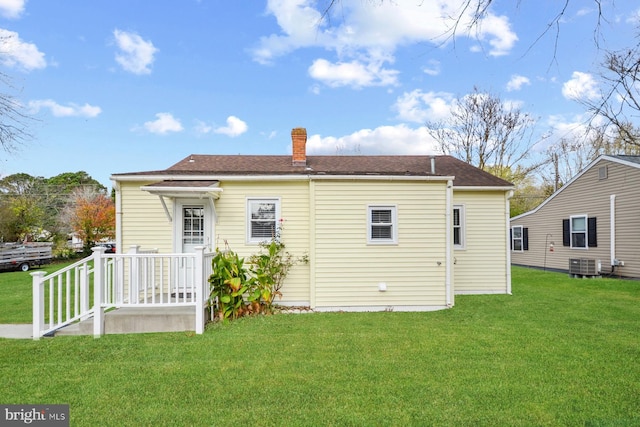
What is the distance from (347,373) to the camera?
13.4 ft

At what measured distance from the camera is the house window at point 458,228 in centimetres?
969

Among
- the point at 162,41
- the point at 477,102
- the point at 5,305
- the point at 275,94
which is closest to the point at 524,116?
the point at 477,102

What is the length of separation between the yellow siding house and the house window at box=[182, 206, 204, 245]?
2 cm

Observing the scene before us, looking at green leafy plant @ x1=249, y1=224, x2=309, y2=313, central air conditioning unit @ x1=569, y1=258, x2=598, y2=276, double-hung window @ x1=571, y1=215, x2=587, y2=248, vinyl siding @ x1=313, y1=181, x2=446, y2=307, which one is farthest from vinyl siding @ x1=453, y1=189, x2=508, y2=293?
double-hung window @ x1=571, y1=215, x2=587, y2=248

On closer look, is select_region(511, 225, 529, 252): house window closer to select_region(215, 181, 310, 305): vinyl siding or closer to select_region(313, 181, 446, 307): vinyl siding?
select_region(313, 181, 446, 307): vinyl siding

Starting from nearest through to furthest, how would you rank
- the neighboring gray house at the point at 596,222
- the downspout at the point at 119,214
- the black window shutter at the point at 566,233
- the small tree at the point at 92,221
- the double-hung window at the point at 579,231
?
the downspout at the point at 119,214 → the neighboring gray house at the point at 596,222 → the double-hung window at the point at 579,231 → the black window shutter at the point at 566,233 → the small tree at the point at 92,221

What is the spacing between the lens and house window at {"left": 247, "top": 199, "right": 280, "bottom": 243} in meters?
8.04

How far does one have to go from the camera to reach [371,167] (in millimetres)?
11031

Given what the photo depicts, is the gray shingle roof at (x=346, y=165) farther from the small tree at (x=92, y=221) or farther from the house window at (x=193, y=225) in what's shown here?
the small tree at (x=92, y=221)

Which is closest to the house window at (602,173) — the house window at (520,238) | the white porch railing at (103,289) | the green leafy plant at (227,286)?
the house window at (520,238)

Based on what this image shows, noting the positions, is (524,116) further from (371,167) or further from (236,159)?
(236,159)

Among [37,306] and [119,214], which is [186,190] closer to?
[119,214]

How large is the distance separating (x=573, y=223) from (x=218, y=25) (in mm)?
15710

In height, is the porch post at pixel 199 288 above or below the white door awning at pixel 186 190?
below
